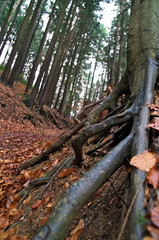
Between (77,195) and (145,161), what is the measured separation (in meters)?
0.41

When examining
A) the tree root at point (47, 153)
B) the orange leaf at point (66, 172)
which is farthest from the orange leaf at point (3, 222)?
the tree root at point (47, 153)

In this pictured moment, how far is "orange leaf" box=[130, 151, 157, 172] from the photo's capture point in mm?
938

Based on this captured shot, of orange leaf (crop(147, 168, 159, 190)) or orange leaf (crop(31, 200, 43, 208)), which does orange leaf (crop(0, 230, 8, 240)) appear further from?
orange leaf (crop(147, 168, 159, 190))

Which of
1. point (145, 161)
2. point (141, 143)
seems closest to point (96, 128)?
point (141, 143)

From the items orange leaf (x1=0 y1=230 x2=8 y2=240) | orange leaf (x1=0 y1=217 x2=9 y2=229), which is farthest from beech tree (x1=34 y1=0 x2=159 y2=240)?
orange leaf (x1=0 y1=217 x2=9 y2=229)

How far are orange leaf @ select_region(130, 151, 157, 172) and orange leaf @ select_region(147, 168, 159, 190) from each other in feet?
0.08

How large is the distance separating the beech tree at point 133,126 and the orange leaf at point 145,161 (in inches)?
1.3

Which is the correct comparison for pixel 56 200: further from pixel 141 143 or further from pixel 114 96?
pixel 114 96

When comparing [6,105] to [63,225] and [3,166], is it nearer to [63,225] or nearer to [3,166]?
[3,166]

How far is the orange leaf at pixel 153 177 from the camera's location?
83cm

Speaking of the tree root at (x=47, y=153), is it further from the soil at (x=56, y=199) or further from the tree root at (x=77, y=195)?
the tree root at (x=77, y=195)

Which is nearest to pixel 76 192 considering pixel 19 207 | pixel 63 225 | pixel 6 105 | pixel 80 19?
pixel 63 225

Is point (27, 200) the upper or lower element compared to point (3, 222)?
upper

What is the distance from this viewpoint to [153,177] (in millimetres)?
869
